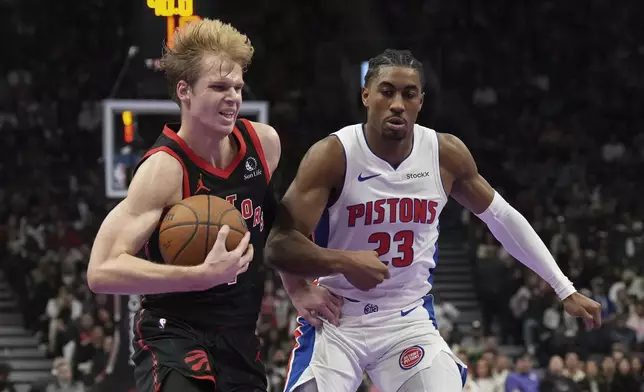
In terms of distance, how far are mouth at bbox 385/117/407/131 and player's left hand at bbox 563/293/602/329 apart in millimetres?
1185

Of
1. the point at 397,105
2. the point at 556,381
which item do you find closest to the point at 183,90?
the point at 397,105

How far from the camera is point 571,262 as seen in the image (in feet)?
49.0

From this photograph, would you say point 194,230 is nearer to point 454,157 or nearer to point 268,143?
point 268,143

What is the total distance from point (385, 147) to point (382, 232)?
0.40 m

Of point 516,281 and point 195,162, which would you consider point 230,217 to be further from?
point 516,281

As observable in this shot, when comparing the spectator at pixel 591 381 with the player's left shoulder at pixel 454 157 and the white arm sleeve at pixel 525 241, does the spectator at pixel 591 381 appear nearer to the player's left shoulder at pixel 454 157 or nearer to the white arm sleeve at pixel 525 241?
the white arm sleeve at pixel 525 241

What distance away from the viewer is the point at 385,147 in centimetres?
475

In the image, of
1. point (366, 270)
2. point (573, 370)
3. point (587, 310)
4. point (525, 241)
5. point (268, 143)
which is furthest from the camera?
point (573, 370)

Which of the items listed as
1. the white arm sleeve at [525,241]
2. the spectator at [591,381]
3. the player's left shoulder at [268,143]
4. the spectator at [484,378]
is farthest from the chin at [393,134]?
the spectator at [591,381]

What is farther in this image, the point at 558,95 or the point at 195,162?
the point at 558,95

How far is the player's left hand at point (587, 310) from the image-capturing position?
4.75 metres

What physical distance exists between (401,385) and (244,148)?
1292 mm

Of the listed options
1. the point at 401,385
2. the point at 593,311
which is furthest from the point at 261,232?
the point at 593,311

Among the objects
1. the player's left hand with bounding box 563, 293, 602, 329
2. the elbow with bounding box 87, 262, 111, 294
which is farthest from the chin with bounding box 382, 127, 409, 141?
the elbow with bounding box 87, 262, 111, 294
